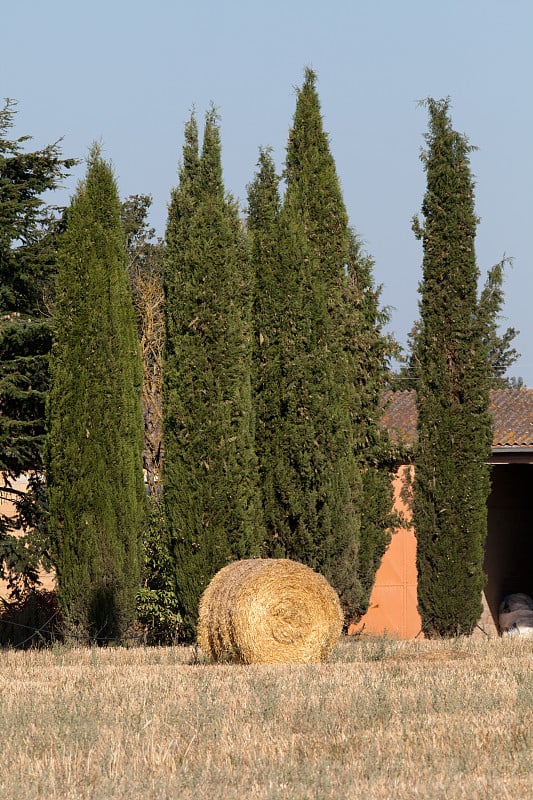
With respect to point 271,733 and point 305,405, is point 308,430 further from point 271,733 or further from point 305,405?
point 271,733

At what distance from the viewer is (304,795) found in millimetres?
6613

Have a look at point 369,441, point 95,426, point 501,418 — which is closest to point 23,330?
point 95,426

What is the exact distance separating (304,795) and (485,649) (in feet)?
29.2

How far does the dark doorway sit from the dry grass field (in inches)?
401

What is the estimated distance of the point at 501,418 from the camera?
77.5 feet

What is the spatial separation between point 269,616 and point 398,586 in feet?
23.9

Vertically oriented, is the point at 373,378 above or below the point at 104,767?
above

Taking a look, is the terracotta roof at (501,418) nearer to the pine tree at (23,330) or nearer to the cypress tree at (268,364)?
the cypress tree at (268,364)

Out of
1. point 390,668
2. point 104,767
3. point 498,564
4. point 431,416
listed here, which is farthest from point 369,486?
point 104,767

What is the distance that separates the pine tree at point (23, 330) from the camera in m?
18.2

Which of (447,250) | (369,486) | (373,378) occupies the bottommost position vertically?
(369,486)

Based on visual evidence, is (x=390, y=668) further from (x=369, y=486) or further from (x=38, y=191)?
(x=38, y=191)

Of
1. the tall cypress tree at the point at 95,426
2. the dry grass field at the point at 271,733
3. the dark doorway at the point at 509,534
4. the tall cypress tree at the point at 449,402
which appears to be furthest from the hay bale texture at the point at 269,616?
the dark doorway at the point at 509,534

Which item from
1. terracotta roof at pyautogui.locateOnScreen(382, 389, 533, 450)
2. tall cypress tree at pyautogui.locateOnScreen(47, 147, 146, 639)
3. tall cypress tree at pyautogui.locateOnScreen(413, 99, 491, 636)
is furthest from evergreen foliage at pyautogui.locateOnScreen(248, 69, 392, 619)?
terracotta roof at pyautogui.locateOnScreen(382, 389, 533, 450)
